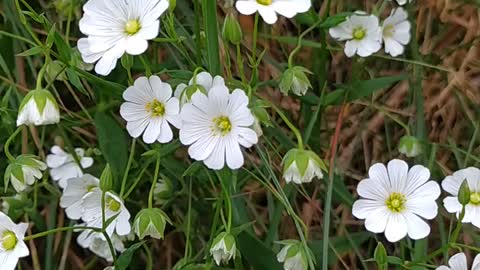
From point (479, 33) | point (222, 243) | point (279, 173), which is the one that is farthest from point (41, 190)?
point (479, 33)

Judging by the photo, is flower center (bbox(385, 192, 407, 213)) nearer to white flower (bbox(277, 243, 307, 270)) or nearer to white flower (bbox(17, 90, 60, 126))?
white flower (bbox(277, 243, 307, 270))

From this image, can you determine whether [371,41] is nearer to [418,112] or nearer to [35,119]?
[418,112]

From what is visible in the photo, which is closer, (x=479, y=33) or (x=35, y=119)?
(x=35, y=119)

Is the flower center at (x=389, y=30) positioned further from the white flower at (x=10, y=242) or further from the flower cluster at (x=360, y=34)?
Result: the white flower at (x=10, y=242)

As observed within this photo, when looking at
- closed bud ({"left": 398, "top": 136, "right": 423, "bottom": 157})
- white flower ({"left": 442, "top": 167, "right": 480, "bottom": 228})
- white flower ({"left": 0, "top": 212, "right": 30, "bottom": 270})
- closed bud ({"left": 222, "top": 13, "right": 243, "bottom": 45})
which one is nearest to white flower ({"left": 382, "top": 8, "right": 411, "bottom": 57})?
closed bud ({"left": 398, "top": 136, "right": 423, "bottom": 157})

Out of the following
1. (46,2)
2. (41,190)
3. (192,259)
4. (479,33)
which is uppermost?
(479,33)
